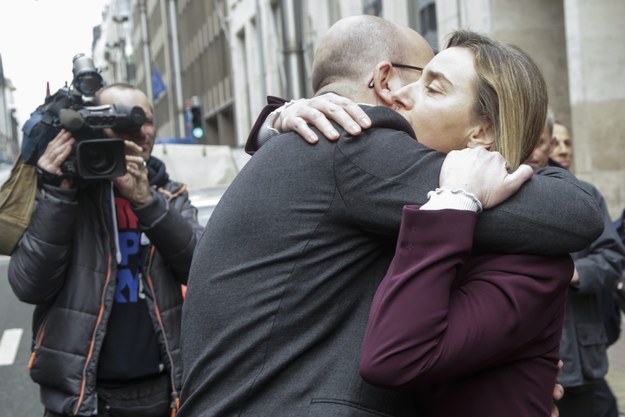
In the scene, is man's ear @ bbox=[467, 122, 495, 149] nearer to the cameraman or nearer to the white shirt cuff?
the white shirt cuff

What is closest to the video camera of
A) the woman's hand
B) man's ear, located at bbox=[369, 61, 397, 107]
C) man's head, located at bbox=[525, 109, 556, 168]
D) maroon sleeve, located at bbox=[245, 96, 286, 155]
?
maroon sleeve, located at bbox=[245, 96, 286, 155]

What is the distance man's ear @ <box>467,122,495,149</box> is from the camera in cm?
215

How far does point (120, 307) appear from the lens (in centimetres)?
385

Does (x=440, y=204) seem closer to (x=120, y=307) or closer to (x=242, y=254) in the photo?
(x=242, y=254)

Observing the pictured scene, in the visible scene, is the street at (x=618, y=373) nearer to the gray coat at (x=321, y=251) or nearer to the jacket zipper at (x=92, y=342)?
the jacket zipper at (x=92, y=342)

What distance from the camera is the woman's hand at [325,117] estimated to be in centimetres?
200

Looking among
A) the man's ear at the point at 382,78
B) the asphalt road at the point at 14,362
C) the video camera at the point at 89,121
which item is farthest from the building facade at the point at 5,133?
the man's ear at the point at 382,78

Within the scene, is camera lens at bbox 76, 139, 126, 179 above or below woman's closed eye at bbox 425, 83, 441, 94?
below

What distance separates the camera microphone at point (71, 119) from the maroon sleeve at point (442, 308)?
224 centimetres

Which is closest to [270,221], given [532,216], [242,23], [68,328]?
[532,216]

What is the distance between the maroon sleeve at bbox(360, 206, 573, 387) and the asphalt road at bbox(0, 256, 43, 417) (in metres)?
4.68

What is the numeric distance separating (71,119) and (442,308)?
2.37 m

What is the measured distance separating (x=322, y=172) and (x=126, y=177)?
2.06 metres

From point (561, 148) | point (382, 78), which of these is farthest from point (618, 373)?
point (382, 78)
